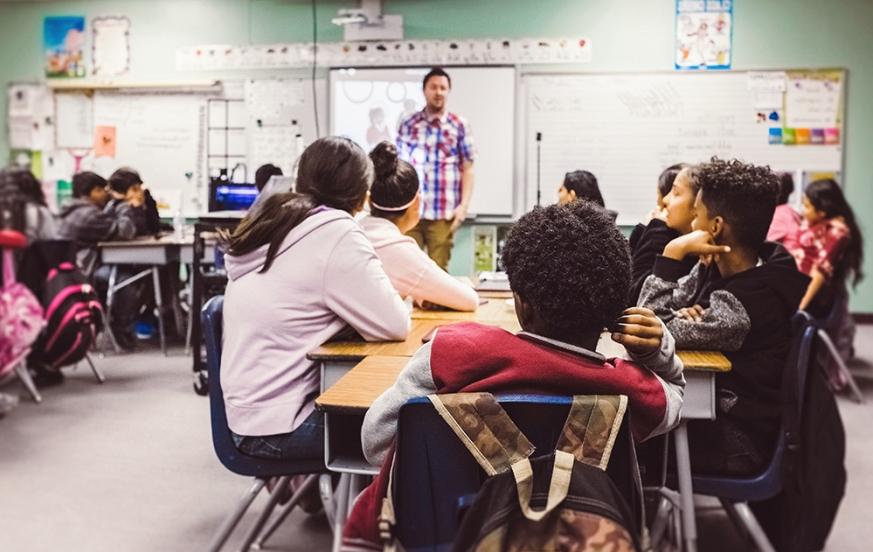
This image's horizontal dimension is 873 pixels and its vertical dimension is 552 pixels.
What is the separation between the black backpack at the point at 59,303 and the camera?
1.34 ft

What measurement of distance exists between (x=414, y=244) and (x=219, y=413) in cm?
77

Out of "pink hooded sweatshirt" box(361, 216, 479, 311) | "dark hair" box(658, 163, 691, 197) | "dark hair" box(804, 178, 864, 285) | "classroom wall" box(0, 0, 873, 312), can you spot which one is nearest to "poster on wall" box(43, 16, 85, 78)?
"pink hooded sweatshirt" box(361, 216, 479, 311)

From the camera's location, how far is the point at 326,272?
1829 millimetres

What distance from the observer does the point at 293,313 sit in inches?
71.4

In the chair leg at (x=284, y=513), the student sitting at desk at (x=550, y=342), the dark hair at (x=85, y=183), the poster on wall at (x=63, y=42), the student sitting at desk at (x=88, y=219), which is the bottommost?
the chair leg at (x=284, y=513)

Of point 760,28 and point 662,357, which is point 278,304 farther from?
point 760,28

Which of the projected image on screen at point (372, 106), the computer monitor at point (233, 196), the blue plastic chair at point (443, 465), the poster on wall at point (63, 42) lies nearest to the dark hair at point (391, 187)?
the blue plastic chair at point (443, 465)

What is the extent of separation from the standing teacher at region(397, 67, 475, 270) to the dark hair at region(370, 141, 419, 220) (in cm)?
268

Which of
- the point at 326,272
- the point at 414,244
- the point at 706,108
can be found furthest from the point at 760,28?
the point at 326,272

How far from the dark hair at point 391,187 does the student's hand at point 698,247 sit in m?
0.77

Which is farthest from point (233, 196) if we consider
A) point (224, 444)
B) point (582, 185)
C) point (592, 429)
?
point (592, 429)

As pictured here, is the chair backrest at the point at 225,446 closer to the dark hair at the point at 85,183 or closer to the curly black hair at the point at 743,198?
the curly black hair at the point at 743,198

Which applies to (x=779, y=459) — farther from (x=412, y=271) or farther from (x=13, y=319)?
(x=13, y=319)

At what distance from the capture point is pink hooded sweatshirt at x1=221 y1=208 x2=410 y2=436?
5.82 feet
